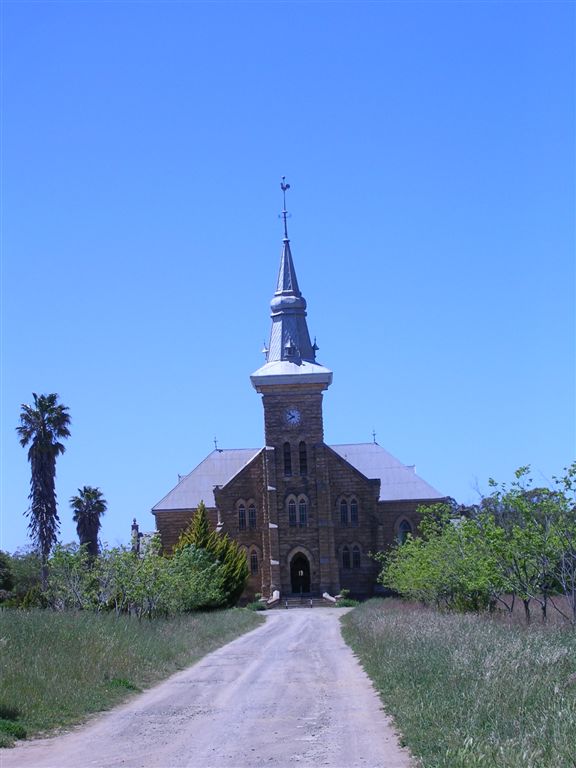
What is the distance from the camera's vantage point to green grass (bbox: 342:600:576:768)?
8.51 metres

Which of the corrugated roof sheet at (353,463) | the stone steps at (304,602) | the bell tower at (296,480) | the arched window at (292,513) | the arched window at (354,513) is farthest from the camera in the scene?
the corrugated roof sheet at (353,463)

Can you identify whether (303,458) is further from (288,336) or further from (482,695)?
(482,695)

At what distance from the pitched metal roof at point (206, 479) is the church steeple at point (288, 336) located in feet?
27.2

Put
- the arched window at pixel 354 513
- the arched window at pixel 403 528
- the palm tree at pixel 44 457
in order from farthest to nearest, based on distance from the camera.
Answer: the arched window at pixel 403 528, the arched window at pixel 354 513, the palm tree at pixel 44 457

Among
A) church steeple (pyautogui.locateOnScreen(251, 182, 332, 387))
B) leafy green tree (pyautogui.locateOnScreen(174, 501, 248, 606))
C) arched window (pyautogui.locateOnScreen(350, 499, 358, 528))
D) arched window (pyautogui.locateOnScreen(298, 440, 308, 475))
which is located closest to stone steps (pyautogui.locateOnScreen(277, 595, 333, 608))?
arched window (pyautogui.locateOnScreen(350, 499, 358, 528))

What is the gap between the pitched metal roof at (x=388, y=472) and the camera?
6750 cm

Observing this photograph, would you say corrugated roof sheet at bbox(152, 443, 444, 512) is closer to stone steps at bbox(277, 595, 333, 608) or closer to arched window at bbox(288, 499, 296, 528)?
arched window at bbox(288, 499, 296, 528)

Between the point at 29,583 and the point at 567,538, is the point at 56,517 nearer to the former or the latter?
the point at 29,583

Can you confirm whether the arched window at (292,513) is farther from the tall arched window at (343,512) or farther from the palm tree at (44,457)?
the palm tree at (44,457)

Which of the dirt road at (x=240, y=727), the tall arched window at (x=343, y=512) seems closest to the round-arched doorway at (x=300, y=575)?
the tall arched window at (x=343, y=512)

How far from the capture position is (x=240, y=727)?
13.3 metres

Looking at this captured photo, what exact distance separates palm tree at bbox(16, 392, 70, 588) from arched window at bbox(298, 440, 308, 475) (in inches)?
733

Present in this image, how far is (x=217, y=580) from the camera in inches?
1811

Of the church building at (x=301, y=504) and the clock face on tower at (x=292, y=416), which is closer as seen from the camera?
the church building at (x=301, y=504)
